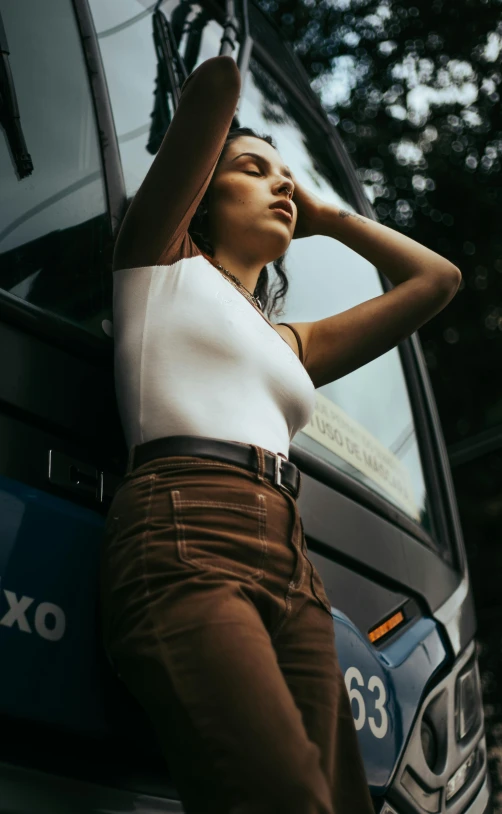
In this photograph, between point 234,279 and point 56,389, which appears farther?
point 234,279

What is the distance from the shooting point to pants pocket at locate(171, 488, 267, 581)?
4.38 ft

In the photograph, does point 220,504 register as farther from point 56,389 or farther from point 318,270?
point 318,270

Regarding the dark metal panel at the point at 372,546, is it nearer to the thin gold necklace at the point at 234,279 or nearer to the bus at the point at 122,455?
the bus at the point at 122,455

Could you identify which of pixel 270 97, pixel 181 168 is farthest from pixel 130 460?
pixel 270 97

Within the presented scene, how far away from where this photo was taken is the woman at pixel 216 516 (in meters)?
1.20

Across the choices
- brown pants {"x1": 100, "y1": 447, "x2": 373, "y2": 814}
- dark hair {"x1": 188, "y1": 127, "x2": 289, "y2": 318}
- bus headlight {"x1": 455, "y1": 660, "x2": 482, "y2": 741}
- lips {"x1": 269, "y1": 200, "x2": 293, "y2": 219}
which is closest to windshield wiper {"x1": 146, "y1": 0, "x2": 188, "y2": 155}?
dark hair {"x1": 188, "y1": 127, "x2": 289, "y2": 318}

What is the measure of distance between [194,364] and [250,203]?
1.51ft

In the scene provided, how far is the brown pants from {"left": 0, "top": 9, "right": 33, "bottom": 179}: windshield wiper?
2.00 feet

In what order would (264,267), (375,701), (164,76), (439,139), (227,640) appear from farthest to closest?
(439,139) → (164,76) → (264,267) → (375,701) → (227,640)

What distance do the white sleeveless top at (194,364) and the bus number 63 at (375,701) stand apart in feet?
1.64

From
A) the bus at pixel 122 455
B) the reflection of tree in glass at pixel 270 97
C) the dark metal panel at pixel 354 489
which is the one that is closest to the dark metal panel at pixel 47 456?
the bus at pixel 122 455

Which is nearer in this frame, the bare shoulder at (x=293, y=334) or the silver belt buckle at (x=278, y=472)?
the silver belt buckle at (x=278, y=472)

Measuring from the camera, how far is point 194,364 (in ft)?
5.06

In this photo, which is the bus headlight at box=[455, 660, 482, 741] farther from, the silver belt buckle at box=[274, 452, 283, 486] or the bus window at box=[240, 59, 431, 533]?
the silver belt buckle at box=[274, 452, 283, 486]
